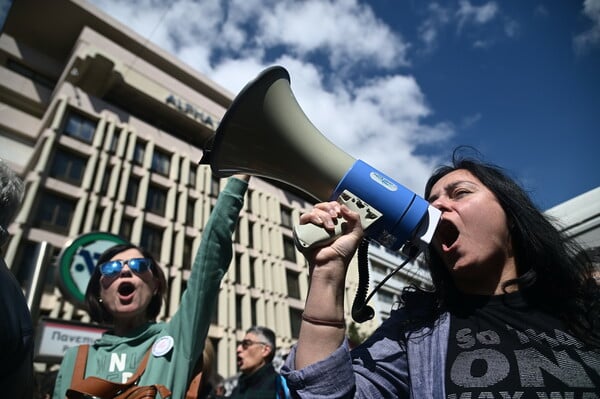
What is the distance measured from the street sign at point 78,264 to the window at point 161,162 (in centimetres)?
1141

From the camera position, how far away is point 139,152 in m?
16.9

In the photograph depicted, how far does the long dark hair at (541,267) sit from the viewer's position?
964mm

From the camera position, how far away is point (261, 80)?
44.3 inches

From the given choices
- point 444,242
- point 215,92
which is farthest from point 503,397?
point 215,92

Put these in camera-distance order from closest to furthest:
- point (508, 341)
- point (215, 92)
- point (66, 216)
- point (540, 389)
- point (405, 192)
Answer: point (540, 389)
point (508, 341)
point (405, 192)
point (66, 216)
point (215, 92)

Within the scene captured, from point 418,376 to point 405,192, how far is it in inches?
20.5

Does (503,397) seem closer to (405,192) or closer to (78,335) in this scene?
(405,192)

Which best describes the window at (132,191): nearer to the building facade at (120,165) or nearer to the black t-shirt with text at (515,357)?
the building facade at (120,165)

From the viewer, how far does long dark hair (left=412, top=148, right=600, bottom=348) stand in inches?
38.0

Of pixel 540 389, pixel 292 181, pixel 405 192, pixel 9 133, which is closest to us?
pixel 540 389

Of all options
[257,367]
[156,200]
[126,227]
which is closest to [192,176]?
[156,200]

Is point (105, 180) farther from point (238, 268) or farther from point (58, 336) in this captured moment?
point (58, 336)

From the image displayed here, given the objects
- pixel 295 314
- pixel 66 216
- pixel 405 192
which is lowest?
pixel 405 192

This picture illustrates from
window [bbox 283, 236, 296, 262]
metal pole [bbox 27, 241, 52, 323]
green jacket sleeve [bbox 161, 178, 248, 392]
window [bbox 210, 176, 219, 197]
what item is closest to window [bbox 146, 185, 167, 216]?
window [bbox 210, 176, 219, 197]
